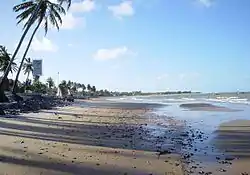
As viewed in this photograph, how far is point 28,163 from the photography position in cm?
803

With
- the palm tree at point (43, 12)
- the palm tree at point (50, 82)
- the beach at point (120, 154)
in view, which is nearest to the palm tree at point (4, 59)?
the palm tree at point (43, 12)

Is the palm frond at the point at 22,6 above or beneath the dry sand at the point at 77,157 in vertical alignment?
above

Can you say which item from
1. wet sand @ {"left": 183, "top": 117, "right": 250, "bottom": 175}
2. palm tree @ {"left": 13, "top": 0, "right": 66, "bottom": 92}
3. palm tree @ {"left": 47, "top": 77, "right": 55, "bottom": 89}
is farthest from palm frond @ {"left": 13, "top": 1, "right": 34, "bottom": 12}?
palm tree @ {"left": 47, "top": 77, "right": 55, "bottom": 89}

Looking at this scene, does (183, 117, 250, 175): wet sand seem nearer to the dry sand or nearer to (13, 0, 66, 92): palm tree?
the dry sand

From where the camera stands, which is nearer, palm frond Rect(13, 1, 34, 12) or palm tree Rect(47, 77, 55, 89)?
palm frond Rect(13, 1, 34, 12)

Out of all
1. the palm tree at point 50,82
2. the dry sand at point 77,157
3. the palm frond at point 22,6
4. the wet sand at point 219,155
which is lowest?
the wet sand at point 219,155

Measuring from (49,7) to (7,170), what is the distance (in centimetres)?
3173

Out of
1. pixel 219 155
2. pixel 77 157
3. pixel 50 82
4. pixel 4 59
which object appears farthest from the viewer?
pixel 50 82

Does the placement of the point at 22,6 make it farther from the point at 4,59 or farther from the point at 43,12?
the point at 4,59

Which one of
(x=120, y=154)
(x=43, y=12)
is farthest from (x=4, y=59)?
(x=120, y=154)

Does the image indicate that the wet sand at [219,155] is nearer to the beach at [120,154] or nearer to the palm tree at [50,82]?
the beach at [120,154]

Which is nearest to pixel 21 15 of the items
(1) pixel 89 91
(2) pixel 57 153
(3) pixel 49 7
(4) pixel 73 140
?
(3) pixel 49 7

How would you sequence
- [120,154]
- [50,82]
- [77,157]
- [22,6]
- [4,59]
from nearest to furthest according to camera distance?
[77,157], [120,154], [22,6], [4,59], [50,82]

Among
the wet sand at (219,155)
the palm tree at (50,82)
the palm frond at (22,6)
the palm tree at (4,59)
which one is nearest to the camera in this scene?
the wet sand at (219,155)
